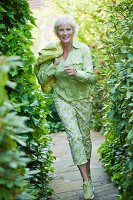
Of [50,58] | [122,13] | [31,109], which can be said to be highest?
[122,13]

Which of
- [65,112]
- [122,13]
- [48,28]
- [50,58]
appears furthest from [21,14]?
[48,28]

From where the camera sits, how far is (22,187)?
1986 mm

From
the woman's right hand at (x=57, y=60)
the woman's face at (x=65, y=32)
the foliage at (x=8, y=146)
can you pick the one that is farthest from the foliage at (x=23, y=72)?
the foliage at (x=8, y=146)

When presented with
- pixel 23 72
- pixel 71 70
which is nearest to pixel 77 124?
pixel 71 70

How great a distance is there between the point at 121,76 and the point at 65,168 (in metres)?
2.99

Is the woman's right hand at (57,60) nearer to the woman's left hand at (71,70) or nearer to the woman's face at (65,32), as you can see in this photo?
the woman's face at (65,32)

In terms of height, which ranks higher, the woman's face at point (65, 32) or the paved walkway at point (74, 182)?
the woman's face at point (65, 32)

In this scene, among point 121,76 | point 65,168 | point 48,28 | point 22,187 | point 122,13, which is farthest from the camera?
point 48,28

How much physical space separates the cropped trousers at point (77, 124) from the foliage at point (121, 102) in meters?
0.32

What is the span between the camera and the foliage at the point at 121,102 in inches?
149

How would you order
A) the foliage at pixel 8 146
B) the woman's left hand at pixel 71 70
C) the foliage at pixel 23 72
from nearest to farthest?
the foliage at pixel 8 146 < the foliage at pixel 23 72 < the woman's left hand at pixel 71 70

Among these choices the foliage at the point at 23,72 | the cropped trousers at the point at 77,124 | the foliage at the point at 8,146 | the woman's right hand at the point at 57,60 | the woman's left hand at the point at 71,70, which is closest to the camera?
the foliage at the point at 8,146

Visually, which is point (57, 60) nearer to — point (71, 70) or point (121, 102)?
point (71, 70)

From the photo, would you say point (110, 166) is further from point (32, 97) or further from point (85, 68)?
point (32, 97)
